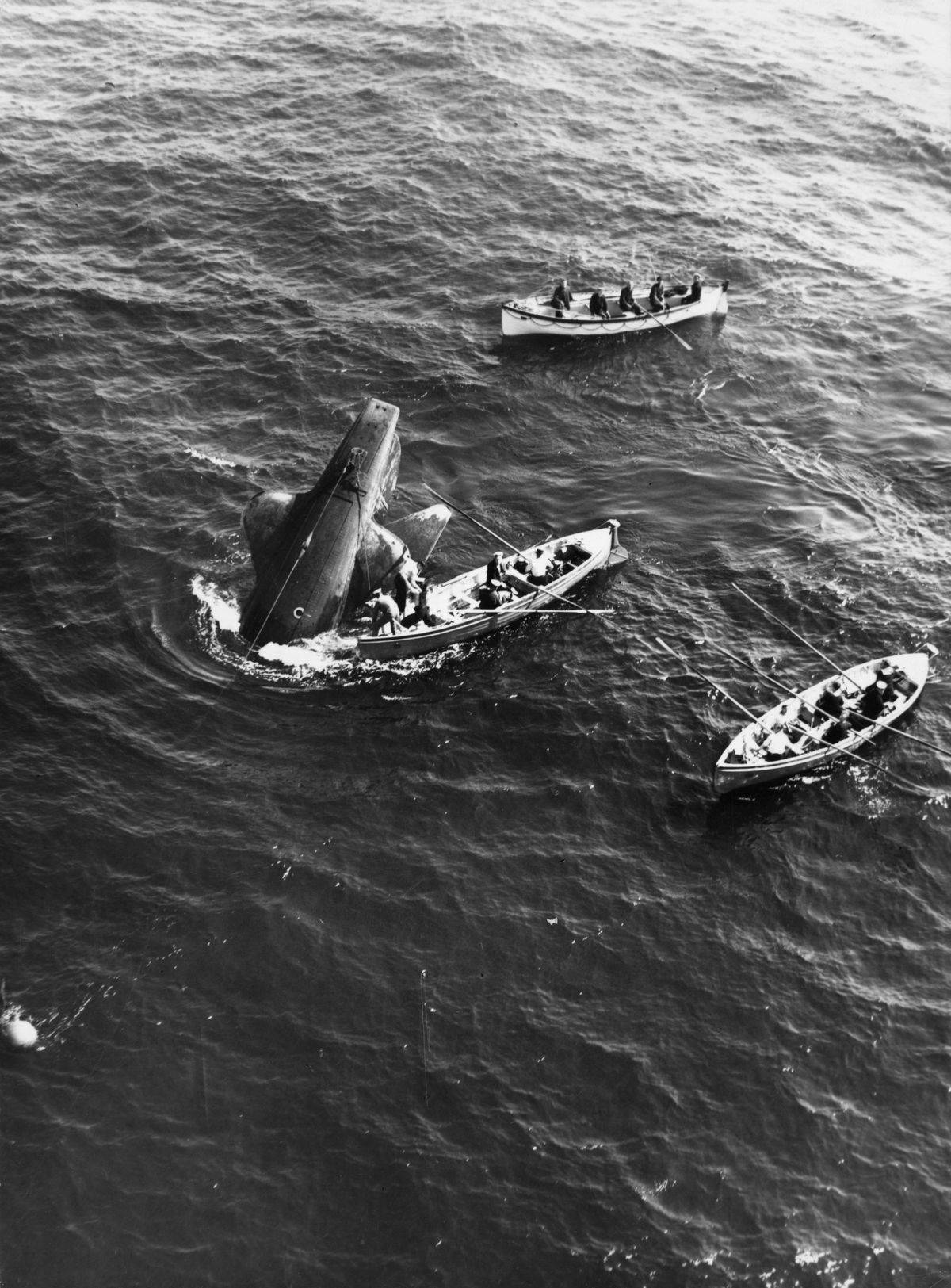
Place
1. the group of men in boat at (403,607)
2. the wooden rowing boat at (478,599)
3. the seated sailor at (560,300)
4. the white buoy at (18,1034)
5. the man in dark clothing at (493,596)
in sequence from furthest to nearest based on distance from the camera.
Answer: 1. the seated sailor at (560,300)
2. the man in dark clothing at (493,596)
3. the group of men in boat at (403,607)
4. the wooden rowing boat at (478,599)
5. the white buoy at (18,1034)

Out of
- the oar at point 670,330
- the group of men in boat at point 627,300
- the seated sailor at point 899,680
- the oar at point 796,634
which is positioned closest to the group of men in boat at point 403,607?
the oar at point 796,634

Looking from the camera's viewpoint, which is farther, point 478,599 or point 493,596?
point 478,599

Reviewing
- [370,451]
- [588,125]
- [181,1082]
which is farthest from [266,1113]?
[588,125]

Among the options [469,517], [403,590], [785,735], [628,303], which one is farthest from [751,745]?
[628,303]

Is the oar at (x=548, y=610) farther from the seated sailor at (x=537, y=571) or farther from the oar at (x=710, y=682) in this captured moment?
the oar at (x=710, y=682)

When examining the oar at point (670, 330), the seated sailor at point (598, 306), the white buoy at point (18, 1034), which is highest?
the seated sailor at point (598, 306)

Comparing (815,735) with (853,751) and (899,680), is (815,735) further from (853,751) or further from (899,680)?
(899,680)
